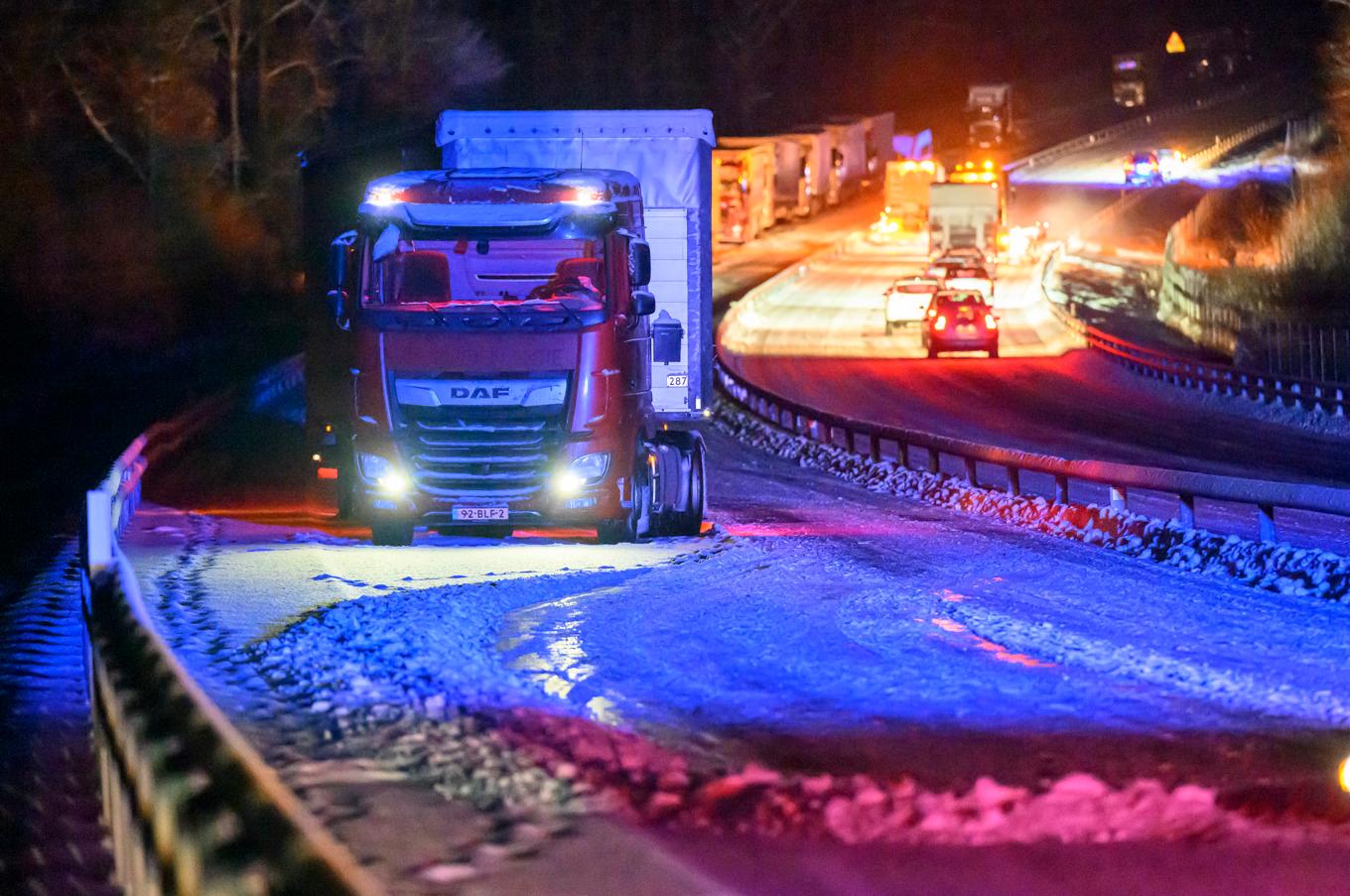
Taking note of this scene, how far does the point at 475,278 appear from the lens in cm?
1588

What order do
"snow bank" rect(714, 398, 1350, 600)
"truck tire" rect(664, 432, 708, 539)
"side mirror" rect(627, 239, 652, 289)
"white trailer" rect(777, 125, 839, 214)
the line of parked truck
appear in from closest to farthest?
"snow bank" rect(714, 398, 1350, 600)
"side mirror" rect(627, 239, 652, 289)
"truck tire" rect(664, 432, 708, 539)
the line of parked truck
"white trailer" rect(777, 125, 839, 214)

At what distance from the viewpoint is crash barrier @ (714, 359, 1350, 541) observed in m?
16.0

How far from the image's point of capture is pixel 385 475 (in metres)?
16.0

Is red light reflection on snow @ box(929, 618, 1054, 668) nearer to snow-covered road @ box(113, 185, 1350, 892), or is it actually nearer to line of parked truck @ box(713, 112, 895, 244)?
snow-covered road @ box(113, 185, 1350, 892)

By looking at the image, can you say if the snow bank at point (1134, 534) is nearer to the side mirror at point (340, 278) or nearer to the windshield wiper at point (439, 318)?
the windshield wiper at point (439, 318)

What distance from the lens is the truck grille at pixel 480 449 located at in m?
15.7

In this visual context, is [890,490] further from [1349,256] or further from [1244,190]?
[1244,190]

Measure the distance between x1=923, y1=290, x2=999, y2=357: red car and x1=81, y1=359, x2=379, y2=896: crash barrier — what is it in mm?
41001

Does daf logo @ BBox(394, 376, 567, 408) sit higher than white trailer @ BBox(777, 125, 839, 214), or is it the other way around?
white trailer @ BBox(777, 125, 839, 214)

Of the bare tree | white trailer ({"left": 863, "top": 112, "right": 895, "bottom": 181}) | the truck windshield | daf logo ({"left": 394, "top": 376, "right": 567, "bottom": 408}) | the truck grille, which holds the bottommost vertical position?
the truck grille

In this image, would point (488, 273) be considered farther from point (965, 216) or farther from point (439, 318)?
point (965, 216)

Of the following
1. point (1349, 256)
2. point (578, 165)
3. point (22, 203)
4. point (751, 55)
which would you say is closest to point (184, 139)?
point (22, 203)

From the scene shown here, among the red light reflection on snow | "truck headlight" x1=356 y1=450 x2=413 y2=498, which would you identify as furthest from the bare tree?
the red light reflection on snow

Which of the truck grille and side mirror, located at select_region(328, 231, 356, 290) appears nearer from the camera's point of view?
side mirror, located at select_region(328, 231, 356, 290)
